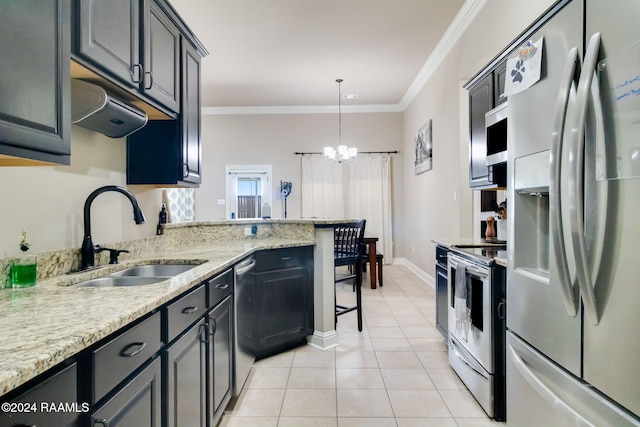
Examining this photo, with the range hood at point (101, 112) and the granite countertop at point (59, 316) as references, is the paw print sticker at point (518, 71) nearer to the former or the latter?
the granite countertop at point (59, 316)

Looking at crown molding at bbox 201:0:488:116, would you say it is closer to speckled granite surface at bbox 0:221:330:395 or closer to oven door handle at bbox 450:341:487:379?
oven door handle at bbox 450:341:487:379

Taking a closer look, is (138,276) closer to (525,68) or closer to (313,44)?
(525,68)

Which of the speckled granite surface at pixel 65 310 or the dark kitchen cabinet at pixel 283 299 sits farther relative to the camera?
the dark kitchen cabinet at pixel 283 299

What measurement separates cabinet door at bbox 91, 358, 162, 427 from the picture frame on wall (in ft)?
15.1

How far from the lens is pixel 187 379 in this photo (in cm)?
135

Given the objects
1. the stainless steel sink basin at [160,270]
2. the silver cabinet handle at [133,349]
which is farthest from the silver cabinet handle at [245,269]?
the silver cabinet handle at [133,349]

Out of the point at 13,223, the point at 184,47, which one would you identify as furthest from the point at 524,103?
the point at 13,223

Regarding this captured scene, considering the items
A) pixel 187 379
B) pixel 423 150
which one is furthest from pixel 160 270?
pixel 423 150

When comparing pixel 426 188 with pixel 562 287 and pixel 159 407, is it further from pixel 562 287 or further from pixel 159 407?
pixel 159 407

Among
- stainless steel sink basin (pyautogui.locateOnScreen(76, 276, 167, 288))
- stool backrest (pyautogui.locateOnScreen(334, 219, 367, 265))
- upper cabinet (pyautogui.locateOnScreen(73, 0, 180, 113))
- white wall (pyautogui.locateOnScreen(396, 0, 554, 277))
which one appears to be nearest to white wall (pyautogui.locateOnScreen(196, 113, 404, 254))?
white wall (pyautogui.locateOnScreen(396, 0, 554, 277))

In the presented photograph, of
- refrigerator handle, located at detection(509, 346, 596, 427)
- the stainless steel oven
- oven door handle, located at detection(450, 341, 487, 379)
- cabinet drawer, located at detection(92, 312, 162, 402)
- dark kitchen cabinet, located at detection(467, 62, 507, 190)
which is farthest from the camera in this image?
dark kitchen cabinet, located at detection(467, 62, 507, 190)

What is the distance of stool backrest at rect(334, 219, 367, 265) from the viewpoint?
3117 millimetres

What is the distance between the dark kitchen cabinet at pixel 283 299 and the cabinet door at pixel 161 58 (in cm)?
123

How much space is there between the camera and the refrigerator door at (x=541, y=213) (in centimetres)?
111
